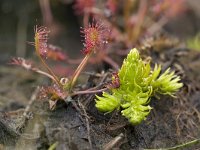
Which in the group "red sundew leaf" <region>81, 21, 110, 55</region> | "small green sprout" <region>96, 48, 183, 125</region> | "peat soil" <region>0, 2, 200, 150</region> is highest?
"red sundew leaf" <region>81, 21, 110, 55</region>

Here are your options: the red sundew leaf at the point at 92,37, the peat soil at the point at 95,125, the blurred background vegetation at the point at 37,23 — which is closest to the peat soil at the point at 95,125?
the peat soil at the point at 95,125

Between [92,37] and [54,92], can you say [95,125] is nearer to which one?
[54,92]

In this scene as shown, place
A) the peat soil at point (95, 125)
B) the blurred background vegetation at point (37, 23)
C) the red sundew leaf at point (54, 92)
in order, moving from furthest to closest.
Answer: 1. the blurred background vegetation at point (37, 23)
2. the red sundew leaf at point (54, 92)
3. the peat soil at point (95, 125)

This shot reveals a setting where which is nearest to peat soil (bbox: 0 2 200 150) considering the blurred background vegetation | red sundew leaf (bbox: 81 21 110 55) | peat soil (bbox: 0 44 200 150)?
peat soil (bbox: 0 44 200 150)

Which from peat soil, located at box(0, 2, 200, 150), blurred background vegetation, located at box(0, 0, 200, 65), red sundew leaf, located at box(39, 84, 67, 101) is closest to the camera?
peat soil, located at box(0, 2, 200, 150)

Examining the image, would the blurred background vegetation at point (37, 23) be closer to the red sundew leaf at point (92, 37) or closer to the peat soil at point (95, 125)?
the peat soil at point (95, 125)

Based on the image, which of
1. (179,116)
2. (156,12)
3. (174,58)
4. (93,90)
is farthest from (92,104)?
(156,12)

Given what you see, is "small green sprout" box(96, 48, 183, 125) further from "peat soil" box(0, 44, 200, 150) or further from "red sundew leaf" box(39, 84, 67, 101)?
"red sundew leaf" box(39, 84, 67, 101)

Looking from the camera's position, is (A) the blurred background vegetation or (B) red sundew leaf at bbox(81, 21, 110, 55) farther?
(A) the blurred background vegetation
